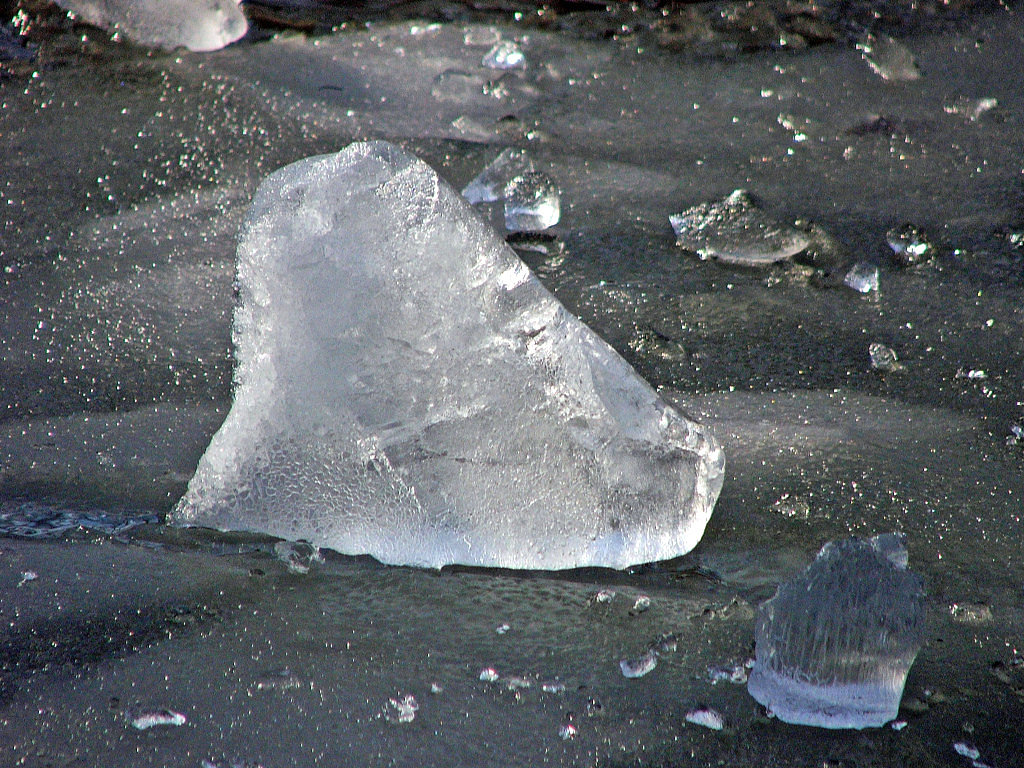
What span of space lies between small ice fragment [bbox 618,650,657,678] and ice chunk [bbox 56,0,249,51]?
192 centimetres

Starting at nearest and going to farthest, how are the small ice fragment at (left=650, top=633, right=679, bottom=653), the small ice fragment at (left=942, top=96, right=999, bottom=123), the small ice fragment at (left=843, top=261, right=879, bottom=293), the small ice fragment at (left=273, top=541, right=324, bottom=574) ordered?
the small ice fragment at (left=650, top=633, right=679, bottom=653) → the small ice fragment at (left=273, top=541, right=324, bottom=574) → the small ice fragment at (left=843, top=261, right=879, bottom=293) → the small ice fragment at (left=942, top=96, right=999, bottom=123)

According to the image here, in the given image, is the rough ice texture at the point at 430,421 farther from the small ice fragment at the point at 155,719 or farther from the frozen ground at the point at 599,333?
the small ice fragment at the point at 155,719

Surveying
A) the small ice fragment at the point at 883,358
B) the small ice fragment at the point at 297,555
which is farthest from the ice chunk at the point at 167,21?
the small ice fragment at the point at 883,358

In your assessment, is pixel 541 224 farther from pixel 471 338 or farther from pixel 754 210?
pixel 471 338

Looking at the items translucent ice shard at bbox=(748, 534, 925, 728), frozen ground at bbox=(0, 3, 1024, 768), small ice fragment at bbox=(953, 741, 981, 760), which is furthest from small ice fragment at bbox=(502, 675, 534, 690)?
small ice fragment at bbox=(953, 741, 981, 760)

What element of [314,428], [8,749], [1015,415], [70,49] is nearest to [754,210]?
[1015,415]

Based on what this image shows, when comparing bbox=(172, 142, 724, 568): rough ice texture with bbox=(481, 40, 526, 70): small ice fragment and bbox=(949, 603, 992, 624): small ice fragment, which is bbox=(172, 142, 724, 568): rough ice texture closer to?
bbox=(949, 603, 992, 624): small ice fragment

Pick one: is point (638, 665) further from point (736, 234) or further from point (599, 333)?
point (736, 234)

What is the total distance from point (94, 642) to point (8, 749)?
148 mm

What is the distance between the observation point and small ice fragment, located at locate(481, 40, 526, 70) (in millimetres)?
2342

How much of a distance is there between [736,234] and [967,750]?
102 centimetres

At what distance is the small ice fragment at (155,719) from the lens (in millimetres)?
1032

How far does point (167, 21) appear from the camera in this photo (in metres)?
2.34

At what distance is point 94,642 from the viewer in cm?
112
